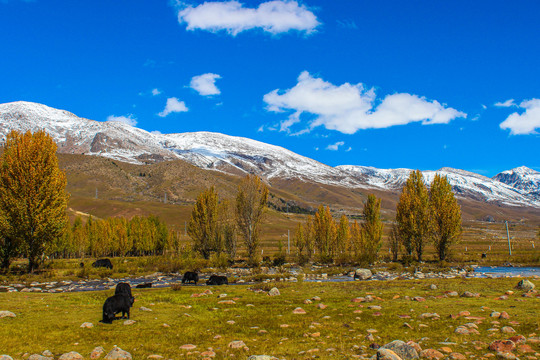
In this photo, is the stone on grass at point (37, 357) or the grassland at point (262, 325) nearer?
the stone on grass at point (37, 357)

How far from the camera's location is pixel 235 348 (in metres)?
9.12

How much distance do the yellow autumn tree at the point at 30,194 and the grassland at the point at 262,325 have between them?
48.6ft

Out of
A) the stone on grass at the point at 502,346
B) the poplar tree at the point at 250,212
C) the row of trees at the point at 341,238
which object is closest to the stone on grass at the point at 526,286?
the stone on grass at the point at 502,346

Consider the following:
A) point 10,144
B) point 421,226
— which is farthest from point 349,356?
point 421,226

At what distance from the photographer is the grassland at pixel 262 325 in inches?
359

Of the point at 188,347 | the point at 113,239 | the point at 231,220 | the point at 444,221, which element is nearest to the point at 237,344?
the point at 188,347

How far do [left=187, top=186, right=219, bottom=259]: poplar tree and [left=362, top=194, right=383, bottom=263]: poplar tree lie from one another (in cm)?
2321

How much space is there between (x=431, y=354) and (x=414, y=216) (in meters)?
43.5

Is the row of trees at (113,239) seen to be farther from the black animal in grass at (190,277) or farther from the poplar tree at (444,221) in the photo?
the poplar tree at (444,221)

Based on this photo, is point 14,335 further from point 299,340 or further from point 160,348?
point 299,340

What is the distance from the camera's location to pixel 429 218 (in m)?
48.1

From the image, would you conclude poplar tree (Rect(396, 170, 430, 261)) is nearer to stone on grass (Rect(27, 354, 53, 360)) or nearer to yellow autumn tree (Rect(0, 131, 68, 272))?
yellow autumn tree (Rect(0, 131, 68, 272))

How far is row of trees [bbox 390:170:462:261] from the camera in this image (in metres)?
47.0

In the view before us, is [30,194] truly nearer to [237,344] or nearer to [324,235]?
[237,344]
